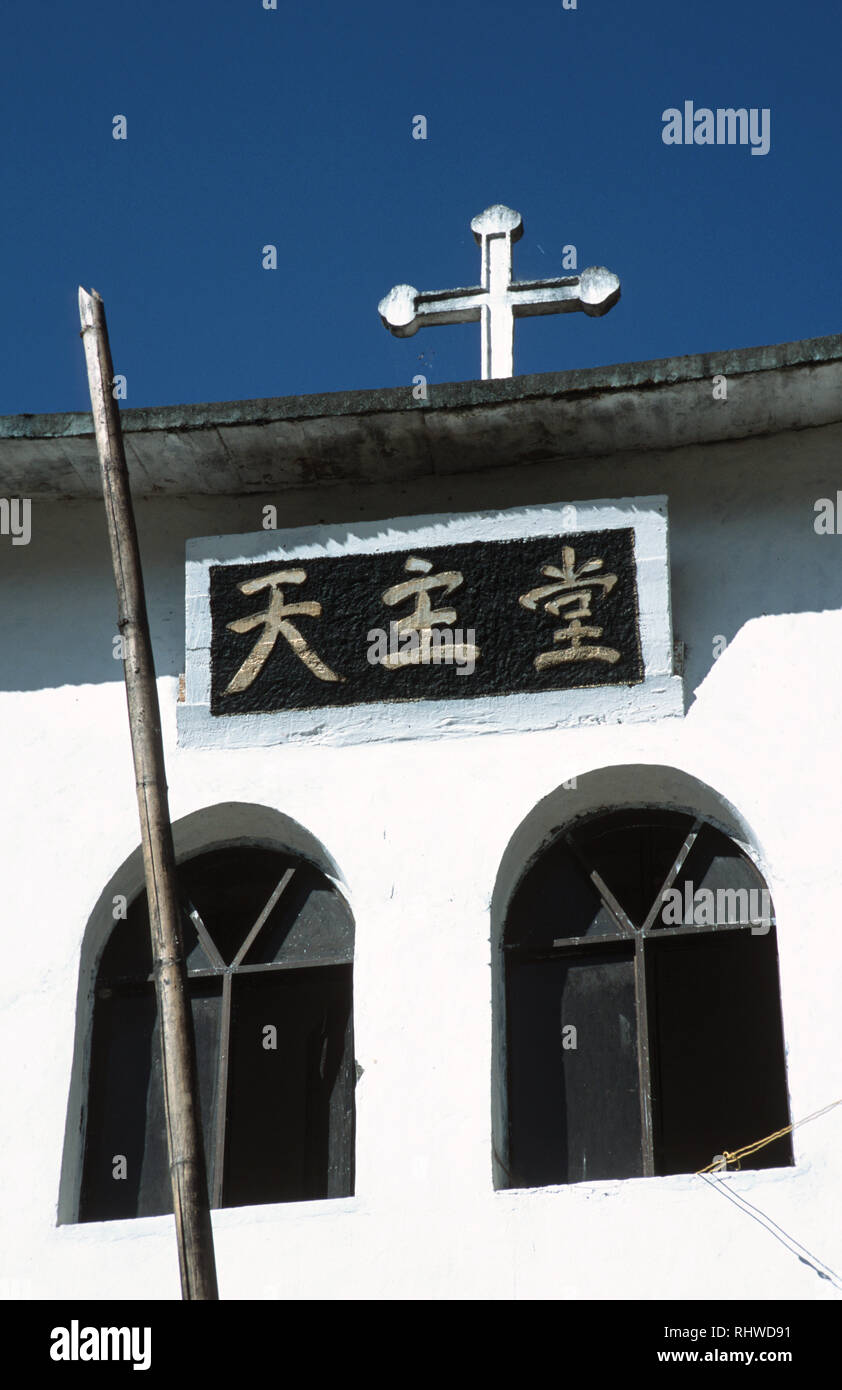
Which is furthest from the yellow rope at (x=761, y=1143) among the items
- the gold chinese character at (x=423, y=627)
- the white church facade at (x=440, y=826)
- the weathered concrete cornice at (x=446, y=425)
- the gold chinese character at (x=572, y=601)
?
the weathered concrete cornice at (x=446, y=425)

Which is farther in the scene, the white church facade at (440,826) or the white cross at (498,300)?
the white cross at (498,300)

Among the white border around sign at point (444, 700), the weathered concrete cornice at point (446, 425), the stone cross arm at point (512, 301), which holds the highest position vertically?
the stone cross arm at point (512, 301)

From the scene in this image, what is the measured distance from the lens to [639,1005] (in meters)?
8.36

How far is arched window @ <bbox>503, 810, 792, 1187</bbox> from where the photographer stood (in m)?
8.20

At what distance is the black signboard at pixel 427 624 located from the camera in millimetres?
8773

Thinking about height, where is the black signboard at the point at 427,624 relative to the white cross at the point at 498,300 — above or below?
below

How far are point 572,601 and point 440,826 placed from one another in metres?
1.08

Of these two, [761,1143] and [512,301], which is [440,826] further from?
[512,301]

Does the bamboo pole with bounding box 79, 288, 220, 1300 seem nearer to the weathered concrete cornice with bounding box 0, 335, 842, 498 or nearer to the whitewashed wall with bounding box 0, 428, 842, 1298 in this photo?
the whitewashed wall with bounding box 0, 428, 842, 1298

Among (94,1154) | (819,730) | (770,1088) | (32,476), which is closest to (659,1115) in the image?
(770,1088)

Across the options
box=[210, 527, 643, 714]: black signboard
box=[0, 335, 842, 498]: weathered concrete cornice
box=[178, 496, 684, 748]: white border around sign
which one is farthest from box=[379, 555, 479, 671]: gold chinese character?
box=[0, 335, 842, 498]: weathered concrete cornice

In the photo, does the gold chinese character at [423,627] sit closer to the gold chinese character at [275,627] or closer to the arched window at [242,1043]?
the gold chinese character at [275,627]

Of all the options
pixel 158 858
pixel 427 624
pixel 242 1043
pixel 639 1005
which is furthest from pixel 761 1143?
pixel 158 858

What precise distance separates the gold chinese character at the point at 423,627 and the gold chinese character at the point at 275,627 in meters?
0.29
